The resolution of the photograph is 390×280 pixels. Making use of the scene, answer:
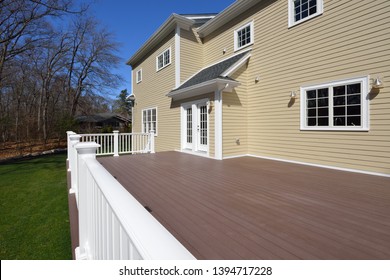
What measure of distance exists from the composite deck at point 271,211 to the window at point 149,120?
680 centimetres

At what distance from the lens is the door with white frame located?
775 centimetres

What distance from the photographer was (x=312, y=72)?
18.9 feet

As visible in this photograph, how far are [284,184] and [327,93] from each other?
3.00 m

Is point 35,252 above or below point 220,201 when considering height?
below

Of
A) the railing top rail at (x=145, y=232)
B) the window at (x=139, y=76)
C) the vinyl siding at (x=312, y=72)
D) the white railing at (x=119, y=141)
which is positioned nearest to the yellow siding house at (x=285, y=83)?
the vinyl siding at (x=312, y=72)

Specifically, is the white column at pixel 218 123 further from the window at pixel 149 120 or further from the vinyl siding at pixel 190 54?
the window at pixel 149 120

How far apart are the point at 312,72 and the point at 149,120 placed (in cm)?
866

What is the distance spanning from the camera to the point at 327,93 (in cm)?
548

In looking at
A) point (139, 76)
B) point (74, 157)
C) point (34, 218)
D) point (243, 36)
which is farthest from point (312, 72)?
point (139, 76)

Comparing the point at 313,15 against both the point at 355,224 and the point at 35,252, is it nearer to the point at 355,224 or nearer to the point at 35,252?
the point at 355,224

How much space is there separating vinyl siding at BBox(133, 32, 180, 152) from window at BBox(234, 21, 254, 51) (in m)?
2.89

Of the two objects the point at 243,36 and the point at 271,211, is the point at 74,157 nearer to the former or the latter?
the point at 271,211

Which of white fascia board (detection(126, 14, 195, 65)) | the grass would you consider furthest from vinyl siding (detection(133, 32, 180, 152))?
the grass
